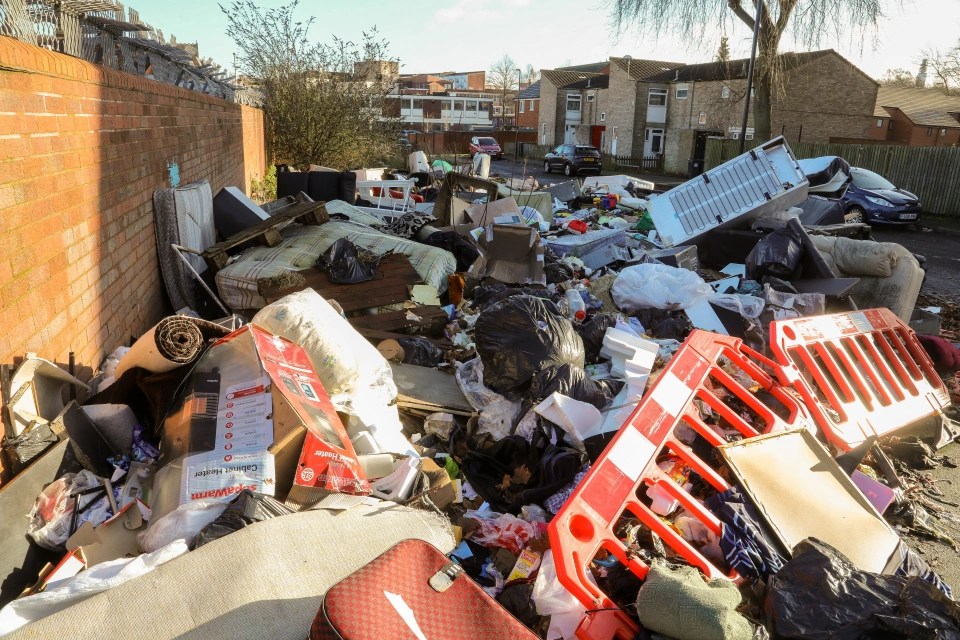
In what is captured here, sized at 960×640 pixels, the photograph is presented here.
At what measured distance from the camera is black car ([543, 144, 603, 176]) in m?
27.6

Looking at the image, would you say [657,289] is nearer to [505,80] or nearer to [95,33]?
[95,33]

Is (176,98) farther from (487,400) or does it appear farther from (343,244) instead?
(487,400)

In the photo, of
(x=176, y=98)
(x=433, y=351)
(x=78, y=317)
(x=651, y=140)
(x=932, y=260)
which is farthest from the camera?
(x=651, y=140)

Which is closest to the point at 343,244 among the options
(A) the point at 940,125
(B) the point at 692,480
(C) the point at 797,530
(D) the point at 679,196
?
(B) the point at 692,480

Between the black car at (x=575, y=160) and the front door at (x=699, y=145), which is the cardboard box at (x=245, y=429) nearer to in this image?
the black car at (x=575, y=160)

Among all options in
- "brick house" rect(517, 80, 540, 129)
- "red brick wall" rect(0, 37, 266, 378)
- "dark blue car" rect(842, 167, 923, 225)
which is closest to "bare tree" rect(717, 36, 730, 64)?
"dark blue car" rect(842, 167, 923, 225)

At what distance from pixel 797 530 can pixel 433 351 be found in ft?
9.31

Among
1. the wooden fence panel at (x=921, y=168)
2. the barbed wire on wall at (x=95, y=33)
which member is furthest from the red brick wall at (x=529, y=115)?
the barbed wire on wall at (x=95, y=33)

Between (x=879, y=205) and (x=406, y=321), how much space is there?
12.5 m

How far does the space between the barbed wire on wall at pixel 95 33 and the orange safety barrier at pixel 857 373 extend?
4084 mm

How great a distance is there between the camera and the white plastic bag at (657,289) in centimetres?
551

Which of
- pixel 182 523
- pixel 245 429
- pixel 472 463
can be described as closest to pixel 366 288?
pixel 472 463

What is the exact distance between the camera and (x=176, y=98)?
17.4ft

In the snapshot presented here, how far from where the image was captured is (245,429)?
8.37 ft
